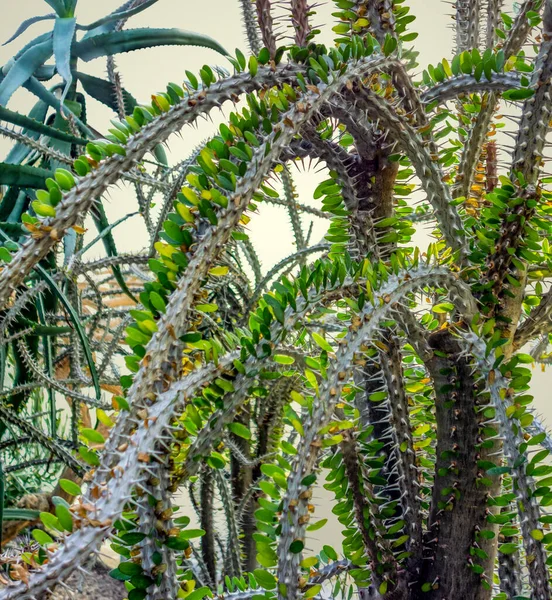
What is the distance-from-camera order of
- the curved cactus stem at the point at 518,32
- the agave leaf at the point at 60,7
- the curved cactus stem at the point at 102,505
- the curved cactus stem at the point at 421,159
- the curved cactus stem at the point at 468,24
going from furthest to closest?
the agave leaf at the point at 60,7 → the curved cactus stem at the point at 468,24 → the curved cactus stem at the point at 518,32 → the curved cactus stem at the point at 421,159 → the curved cactus stem at the point at 102,505

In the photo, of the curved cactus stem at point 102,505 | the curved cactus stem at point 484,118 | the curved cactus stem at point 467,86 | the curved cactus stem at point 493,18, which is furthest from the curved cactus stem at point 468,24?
the curved cactus stem at point 102,505

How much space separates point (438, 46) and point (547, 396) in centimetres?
138

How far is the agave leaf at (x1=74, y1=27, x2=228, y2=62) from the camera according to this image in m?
1.13

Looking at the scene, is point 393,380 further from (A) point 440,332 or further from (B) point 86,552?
(B) point 86,552

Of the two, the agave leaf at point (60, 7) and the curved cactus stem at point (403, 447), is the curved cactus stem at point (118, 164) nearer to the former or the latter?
the curved cactus stem at point (403, 447)

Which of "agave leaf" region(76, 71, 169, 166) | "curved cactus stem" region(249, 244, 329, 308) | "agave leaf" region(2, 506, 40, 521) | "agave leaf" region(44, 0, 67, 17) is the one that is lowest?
"agave leaf" region(2, 506, 40, 521)

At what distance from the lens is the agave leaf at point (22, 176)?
734 millimetres

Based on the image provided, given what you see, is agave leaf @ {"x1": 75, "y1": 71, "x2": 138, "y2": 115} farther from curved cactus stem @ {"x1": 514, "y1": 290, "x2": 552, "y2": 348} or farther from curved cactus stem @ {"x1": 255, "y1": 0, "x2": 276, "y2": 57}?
curved cactus stem @ {"x1": 514, "y1": 290, "x2": 552, "y2": 348}

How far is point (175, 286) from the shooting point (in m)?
0.41

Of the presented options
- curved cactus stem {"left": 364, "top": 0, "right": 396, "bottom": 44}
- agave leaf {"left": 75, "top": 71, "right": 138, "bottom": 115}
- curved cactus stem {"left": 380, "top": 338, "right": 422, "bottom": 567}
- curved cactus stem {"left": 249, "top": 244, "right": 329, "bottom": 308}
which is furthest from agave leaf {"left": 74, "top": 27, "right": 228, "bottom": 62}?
curved cactus stem {"left": 380, "top": 338, "right": 422, "bottom": 567}

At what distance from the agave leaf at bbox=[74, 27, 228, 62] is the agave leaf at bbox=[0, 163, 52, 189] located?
492 mm

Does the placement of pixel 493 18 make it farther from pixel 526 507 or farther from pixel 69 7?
pixel 69 7

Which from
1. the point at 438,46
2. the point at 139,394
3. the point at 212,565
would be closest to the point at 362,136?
the point at 139,394

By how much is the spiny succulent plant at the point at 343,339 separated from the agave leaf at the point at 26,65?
1.83ft
